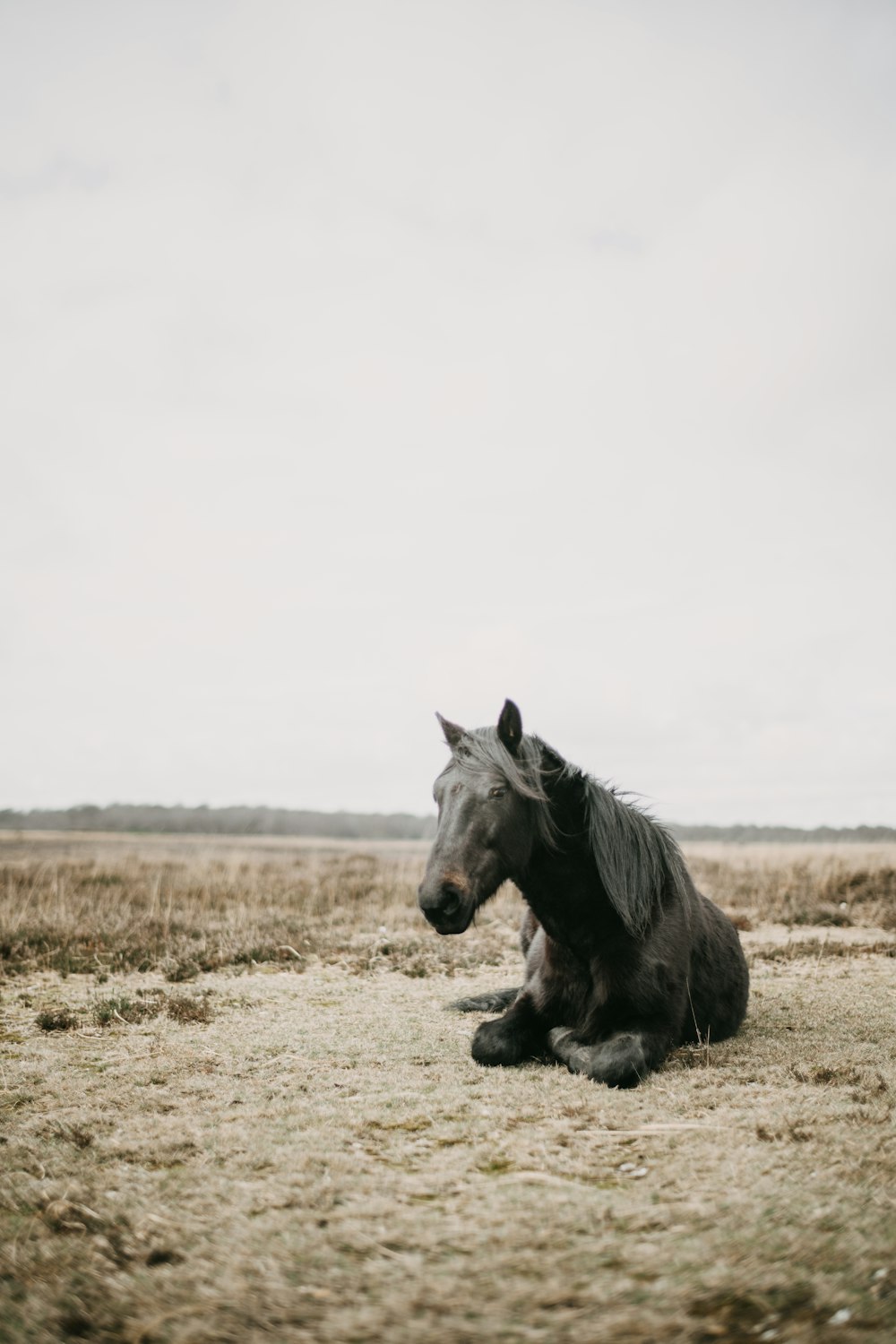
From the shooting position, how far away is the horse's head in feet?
15.5

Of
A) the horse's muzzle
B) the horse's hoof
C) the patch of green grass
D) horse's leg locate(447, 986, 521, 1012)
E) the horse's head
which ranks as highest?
the horse's head

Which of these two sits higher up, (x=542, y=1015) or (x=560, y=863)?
(x=560, y=863)

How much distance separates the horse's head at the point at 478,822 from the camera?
15.5 ft

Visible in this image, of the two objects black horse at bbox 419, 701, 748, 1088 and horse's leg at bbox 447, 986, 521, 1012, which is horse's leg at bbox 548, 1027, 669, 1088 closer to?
black horse at bbox 419, 701, 748, 1088

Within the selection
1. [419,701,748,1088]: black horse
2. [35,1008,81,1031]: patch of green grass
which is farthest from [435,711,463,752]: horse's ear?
[35,1008,81,1031]: patch of green grass

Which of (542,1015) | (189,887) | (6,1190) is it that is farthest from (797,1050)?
(189,887)

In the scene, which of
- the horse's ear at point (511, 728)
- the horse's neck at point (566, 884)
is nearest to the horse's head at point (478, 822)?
the horse's ear at point (511, 728)

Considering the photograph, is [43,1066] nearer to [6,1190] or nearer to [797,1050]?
[6,1190]

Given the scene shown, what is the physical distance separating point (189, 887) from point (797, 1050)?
14.1 m

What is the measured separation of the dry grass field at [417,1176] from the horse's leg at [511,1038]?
0.17 meters

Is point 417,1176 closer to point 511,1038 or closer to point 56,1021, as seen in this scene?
point 511,1038

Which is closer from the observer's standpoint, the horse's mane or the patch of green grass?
the horse's mane

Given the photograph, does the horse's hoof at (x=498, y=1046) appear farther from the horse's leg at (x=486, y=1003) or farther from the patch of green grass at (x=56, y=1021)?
the patch of green grass at (x=56, y=1021)

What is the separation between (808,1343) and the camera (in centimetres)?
218
